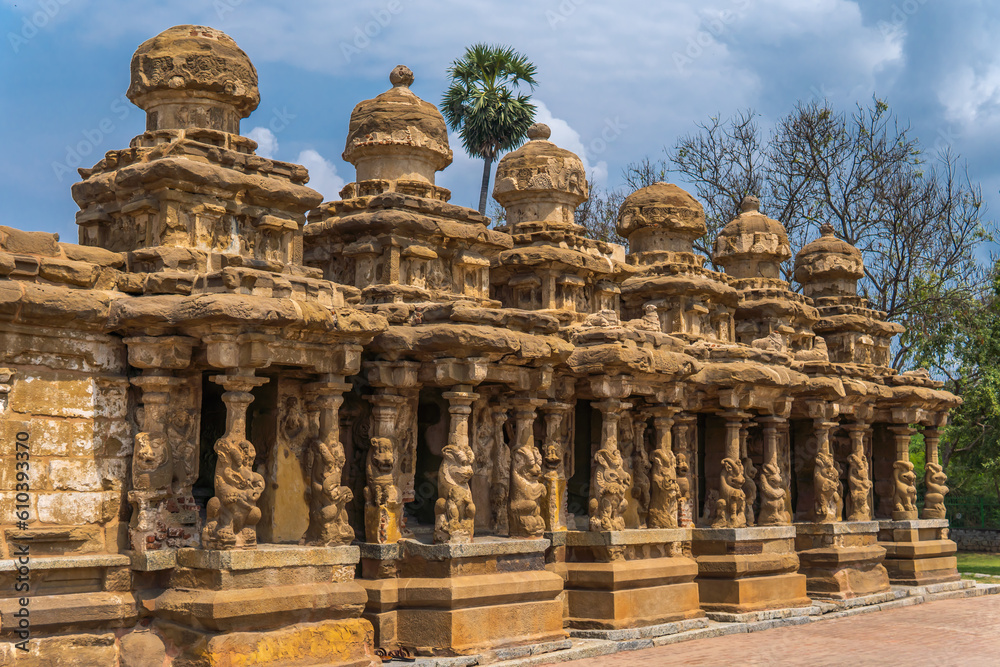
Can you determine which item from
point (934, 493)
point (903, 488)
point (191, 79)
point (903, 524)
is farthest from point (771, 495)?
point (191, 79)

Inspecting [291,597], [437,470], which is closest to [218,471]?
[291,597]

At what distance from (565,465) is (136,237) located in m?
5.54

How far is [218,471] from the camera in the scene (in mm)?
9094

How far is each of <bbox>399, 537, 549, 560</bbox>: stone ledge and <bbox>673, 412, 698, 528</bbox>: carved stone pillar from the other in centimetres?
347

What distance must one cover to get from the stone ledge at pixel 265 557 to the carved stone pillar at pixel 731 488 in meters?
6.14

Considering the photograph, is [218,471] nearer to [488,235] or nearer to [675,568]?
[488,235]

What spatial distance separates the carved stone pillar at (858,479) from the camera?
55.9 ft

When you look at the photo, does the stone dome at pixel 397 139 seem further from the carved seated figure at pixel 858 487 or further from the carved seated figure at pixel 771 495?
the carved seated figure at pixel 858 487

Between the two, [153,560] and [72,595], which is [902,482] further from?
[72,595]

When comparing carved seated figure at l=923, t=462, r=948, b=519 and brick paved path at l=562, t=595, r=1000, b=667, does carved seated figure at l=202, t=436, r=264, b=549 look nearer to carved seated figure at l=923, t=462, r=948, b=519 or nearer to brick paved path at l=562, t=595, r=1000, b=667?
brick paved path at l=562, t=595, r=1000, b=667

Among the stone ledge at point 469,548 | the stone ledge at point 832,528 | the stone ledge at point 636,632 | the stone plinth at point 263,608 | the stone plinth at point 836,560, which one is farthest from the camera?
the stone ledge at point 832,528

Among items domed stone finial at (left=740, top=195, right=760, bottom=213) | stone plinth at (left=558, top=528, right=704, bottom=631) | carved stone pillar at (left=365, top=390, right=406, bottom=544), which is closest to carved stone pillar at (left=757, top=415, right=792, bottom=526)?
stone plinth at (left=558, top=528, right=704, bottom=631)

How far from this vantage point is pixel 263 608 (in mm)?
8930

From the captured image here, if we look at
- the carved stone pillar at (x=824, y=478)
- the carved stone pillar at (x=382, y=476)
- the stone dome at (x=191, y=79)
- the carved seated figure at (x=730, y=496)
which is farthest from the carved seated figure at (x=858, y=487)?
the stone dome at (x=191, y=79)
